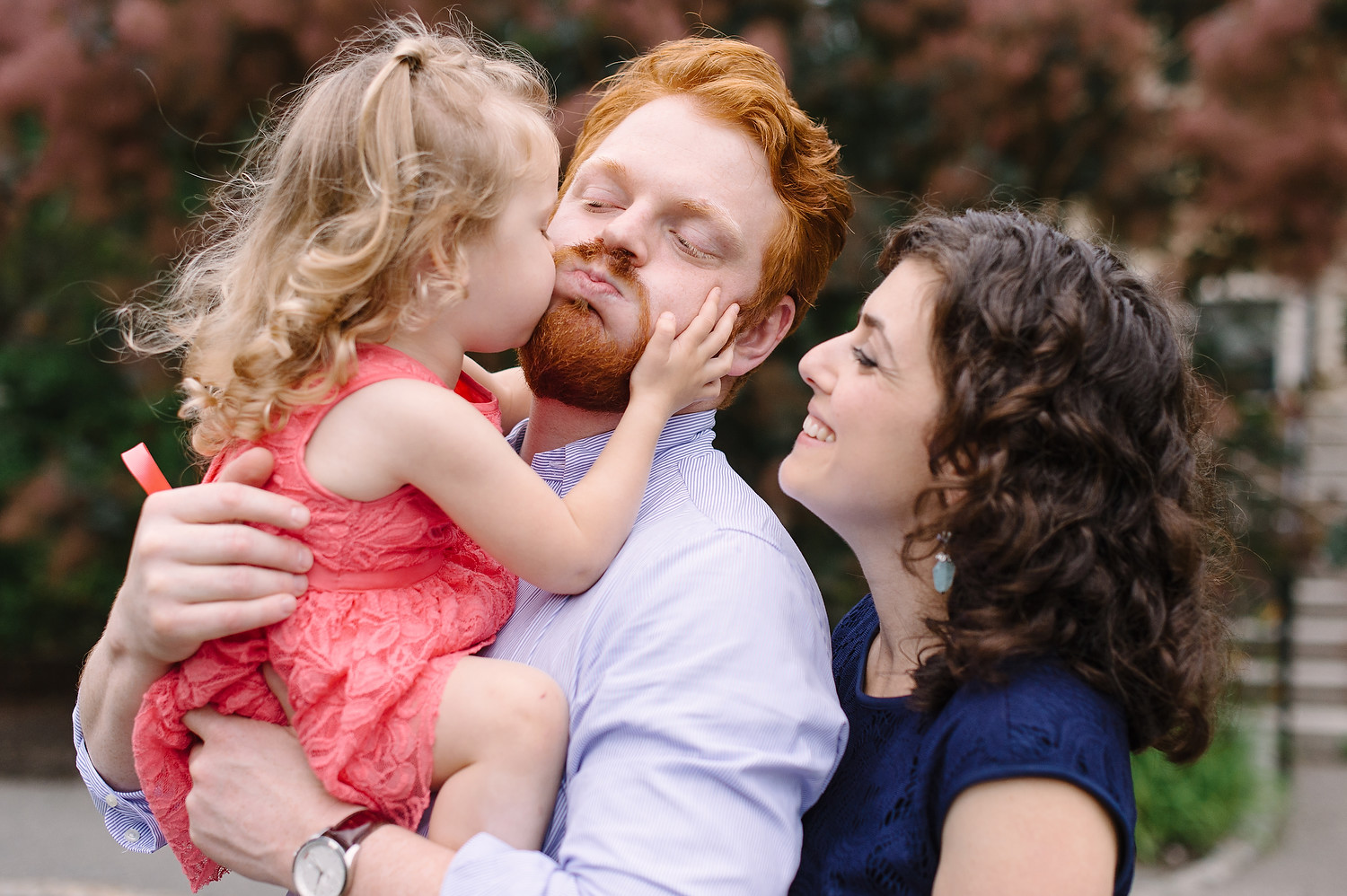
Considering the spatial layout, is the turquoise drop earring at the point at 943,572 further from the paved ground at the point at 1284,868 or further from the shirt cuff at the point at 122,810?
the paved ground at the point at 1284,868

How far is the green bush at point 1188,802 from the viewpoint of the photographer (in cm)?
552

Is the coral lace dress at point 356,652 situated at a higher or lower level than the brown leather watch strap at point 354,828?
higher

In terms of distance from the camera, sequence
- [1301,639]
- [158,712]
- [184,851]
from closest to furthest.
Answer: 1. [158,712]
2. [184,851]
3. [1301,639]

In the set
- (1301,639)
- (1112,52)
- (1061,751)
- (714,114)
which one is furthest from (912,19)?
(1301,639)

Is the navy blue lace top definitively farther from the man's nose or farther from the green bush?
the green bush

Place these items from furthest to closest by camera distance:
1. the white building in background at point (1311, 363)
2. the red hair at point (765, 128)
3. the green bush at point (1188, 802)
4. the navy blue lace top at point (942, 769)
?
the white building in background at point (1311, 363) → the green bush at point (1188, 802) → the red hair at point (765, 128) → the navy blue lace top at point (942, 769)

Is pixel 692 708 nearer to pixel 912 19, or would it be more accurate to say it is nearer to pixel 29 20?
pixel 912 19

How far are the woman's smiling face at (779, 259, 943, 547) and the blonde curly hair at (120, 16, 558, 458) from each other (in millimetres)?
635

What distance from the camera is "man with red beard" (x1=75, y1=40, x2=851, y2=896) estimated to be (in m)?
1.46

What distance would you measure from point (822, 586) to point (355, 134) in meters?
3.92

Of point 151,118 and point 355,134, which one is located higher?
point 355,134

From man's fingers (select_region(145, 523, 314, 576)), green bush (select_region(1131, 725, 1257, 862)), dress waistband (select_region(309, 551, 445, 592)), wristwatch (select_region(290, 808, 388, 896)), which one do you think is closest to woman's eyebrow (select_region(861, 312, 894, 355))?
dress waistband (select_region(309, 551, 445, 592))

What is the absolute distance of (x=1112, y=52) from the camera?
209 inches

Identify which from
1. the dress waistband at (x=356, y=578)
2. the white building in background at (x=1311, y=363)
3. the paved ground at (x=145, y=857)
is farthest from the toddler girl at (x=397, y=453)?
the white building in background at (x=1311, y=363)
